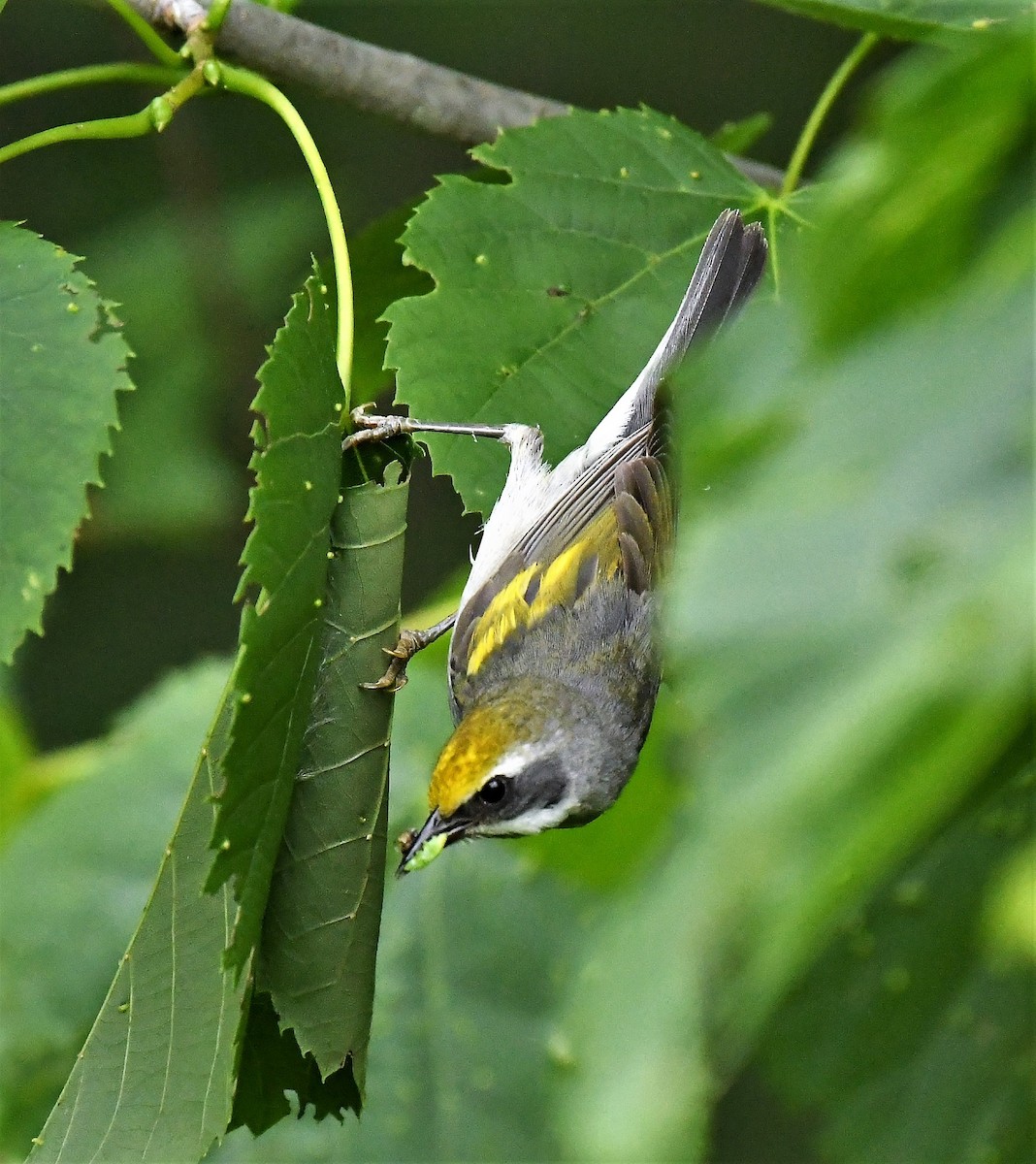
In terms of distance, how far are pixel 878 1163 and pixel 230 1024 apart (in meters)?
1.00

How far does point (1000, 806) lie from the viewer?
113 cm

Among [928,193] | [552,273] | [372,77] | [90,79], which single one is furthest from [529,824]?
[928,193]

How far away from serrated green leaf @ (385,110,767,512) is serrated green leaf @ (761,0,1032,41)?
0.38m

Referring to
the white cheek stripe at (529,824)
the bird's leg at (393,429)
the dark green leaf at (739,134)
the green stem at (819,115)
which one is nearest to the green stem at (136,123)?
the bird's leg at (393,429)

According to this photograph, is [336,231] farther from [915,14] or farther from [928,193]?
[928,193]

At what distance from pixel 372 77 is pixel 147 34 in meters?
0.49

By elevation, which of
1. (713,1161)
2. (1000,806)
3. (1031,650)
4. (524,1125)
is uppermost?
(1031,650)

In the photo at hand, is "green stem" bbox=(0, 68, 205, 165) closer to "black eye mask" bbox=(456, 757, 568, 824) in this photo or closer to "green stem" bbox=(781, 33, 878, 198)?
"green stem" bbox=(781, 33, 878, 198)

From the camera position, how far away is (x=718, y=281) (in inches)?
112

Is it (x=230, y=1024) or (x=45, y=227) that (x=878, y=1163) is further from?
(x=45, y=227)

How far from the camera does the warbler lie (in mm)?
3090

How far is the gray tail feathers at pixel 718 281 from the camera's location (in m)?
2.66

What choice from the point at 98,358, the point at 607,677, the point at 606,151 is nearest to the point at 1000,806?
the point at 98,358

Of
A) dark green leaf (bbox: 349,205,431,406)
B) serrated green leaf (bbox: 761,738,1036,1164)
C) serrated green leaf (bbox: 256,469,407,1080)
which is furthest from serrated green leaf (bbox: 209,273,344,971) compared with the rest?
dark green leaf (bbox: 349,205,431,406)
